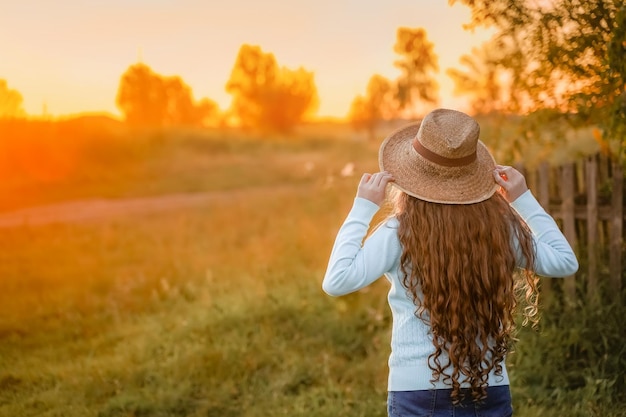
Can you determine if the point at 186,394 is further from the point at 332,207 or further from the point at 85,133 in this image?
the point at 85,133

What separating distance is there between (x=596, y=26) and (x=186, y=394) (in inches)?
147

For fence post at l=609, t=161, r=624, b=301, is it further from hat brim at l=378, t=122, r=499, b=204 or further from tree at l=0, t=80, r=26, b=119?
Answer: tree at l=0, t=80, r=26, b=119

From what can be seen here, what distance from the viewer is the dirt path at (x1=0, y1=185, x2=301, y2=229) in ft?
45.0

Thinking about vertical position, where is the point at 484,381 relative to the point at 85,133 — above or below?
below

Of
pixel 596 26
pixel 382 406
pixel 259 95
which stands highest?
pixel 259 95

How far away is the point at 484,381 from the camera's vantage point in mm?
2193

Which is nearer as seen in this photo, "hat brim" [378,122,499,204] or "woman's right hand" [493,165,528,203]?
"hat brim" [378,122,499,204]

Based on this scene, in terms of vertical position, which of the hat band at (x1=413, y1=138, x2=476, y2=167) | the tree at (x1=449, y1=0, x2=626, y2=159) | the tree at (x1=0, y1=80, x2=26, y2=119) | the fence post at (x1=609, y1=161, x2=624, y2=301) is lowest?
the fence post at (x1=609, y1=161, x2=624, y2=301)

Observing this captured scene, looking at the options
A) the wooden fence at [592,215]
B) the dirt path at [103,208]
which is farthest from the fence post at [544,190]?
the dirt path at [103,208]

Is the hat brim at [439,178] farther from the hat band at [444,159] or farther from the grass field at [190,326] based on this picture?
the grass field at [190,326]

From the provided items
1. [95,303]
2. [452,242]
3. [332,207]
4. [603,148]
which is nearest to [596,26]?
[603,148]

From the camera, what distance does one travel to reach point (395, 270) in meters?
2.22

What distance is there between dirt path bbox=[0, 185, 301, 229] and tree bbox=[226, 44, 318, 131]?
104 ft

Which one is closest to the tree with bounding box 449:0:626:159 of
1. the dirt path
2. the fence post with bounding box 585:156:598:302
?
the fence post with bounding box 585:156:598:302
